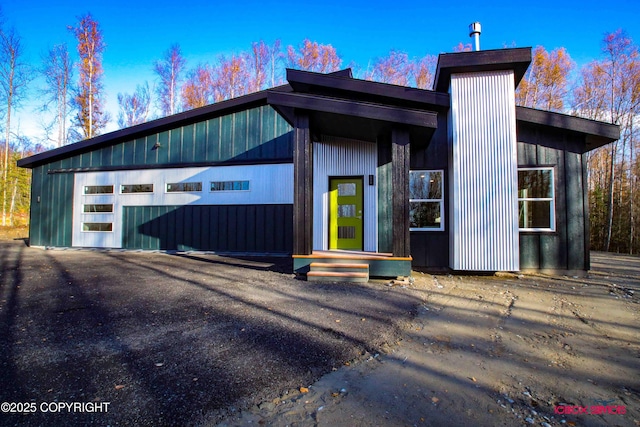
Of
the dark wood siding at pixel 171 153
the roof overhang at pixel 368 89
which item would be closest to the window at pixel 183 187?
the dark wood siding at pixel 171 153

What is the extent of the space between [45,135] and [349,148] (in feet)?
82.6

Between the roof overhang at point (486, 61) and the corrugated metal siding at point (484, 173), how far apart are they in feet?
0.49

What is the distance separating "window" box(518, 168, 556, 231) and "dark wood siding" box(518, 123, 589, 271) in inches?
4.8

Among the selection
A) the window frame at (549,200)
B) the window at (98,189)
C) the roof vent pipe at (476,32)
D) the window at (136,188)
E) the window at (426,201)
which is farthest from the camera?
the window at (98,189)

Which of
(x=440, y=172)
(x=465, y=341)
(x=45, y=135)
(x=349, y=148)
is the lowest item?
(x=465, y=341)

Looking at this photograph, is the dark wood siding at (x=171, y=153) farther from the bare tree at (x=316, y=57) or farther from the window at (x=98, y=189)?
the bare tree at (x=316, y=57)

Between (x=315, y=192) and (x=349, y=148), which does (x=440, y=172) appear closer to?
(x=349, y=148)

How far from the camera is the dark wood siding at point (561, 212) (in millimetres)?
6816

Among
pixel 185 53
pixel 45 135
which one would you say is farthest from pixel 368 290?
pixel 45 135

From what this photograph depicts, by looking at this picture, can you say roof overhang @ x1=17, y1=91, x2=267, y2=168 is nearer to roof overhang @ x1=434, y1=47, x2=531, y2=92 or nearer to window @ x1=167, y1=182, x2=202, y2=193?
window @ x1=167, y1=182, x2=202, y2=193

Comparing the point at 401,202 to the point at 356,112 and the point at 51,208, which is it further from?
the point at 51,208

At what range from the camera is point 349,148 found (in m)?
7.98

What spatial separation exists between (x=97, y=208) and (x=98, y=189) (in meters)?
0.77

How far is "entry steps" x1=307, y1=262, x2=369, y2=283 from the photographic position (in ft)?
19.5
